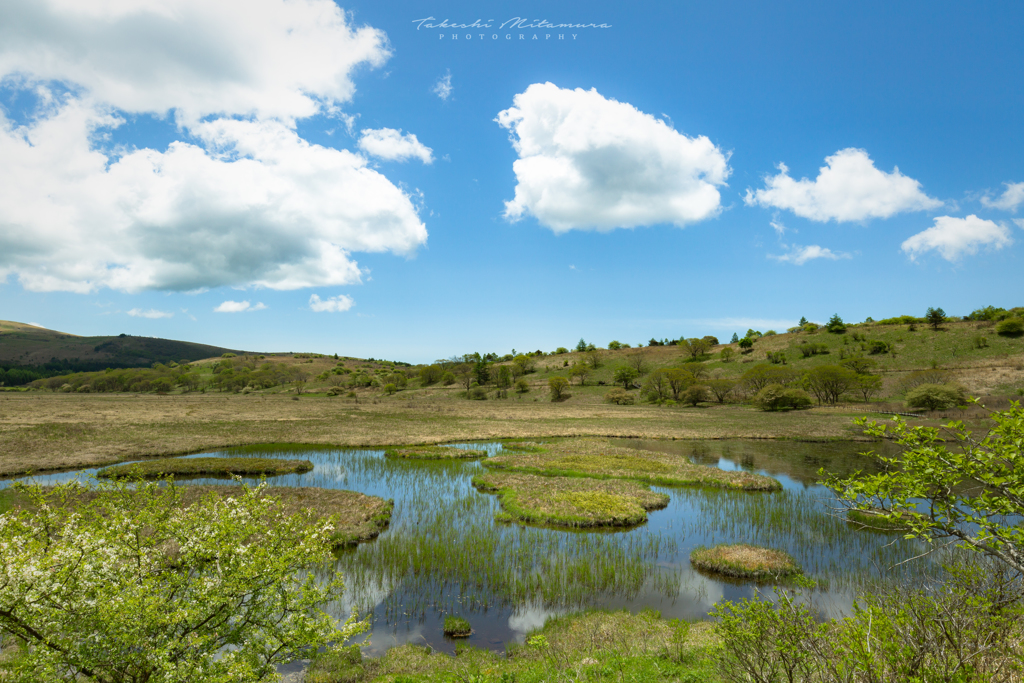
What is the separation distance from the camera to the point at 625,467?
31797 mm

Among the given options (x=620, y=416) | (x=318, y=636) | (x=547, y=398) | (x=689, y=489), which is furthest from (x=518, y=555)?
(x=547, y=398)

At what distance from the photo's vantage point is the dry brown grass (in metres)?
35.8

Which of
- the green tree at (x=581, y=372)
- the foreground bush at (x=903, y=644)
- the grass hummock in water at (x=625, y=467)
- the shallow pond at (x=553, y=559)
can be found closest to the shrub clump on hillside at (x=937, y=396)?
the shallow pond at (x=553, y=559)

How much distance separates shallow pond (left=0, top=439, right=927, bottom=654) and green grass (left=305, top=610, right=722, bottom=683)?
858 mm

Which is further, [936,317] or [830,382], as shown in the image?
[936,317]

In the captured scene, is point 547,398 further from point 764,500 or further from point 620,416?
point 764,500

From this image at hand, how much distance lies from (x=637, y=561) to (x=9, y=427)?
59575 mm

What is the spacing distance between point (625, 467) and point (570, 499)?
975 centimetres

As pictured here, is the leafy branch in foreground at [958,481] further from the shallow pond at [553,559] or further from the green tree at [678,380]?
the green tree at [678,380]

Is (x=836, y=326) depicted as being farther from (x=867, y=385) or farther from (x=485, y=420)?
(x=485, y=420)

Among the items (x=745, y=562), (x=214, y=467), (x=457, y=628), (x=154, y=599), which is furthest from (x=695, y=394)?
(x=154, y=599)

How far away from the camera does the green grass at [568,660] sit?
8867mm

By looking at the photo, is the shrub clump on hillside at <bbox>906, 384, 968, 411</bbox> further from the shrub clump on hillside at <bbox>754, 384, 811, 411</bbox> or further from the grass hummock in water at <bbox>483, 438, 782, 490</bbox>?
the grass hummock in water at <bbox>483, 438, 782, 490</bbox>

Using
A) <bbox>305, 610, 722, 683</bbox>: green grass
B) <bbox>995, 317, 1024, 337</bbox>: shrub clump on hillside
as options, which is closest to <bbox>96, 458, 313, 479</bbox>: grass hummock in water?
<bbox>305, 610, 722, 683</bbox>: green grass
